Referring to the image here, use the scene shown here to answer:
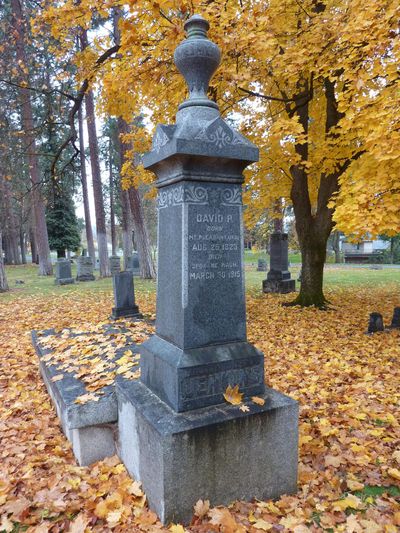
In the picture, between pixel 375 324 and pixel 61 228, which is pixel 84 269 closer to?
pixel 61 228

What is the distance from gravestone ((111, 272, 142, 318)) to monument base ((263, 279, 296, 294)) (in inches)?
262

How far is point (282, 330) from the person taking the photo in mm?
8008

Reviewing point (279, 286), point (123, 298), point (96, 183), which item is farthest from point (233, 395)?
point (96, 183)

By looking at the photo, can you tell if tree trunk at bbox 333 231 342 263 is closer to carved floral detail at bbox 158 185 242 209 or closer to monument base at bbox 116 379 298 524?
carved floral detail at bbox 158 185 242 209

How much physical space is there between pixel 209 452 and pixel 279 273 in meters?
11.9

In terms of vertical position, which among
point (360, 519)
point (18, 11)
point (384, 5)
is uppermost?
point (18, 11)

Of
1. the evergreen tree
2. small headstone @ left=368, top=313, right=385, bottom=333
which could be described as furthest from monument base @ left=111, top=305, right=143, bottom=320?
the evergreen tree

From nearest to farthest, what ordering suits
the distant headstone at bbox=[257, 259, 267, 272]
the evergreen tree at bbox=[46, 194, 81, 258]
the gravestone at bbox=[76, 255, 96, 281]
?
1. the gravestone at bbox=[76, 255, 96, 281]
2. the distant headstone at bbox=[257, 259, 267, 272]
3. the evergreen tree at bbox=[46, 194, 81, 258]

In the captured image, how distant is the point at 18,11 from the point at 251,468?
61.6ft

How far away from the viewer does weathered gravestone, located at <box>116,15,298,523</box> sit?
2.69 m

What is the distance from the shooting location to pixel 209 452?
2.70 m

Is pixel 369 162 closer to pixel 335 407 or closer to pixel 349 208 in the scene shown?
pixel 349 208

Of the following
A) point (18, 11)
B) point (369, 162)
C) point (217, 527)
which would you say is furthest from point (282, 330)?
point (18, 11)

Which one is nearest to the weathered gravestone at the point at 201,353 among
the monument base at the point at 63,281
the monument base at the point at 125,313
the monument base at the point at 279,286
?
the monument base at the point at 125,313
